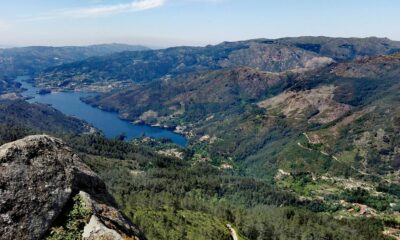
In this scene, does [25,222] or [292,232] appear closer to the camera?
[25,222]

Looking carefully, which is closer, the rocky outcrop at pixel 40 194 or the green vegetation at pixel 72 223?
the rocky outcrop at pixel 40 194

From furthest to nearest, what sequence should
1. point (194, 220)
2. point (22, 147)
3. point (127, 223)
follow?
1. point (194, 220)
2. point (127, 223)
3. point (22, 147)

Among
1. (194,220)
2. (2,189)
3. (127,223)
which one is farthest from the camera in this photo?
(194,220)

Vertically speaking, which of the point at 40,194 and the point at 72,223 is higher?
Result: the point at 40,194

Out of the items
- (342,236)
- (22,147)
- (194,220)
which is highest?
(22,147)

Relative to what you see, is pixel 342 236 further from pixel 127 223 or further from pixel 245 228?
pixel 127 223

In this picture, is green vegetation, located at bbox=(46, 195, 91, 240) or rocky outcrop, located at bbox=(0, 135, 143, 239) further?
green vegetation, located at bbox=(46, 195, 91, 240)

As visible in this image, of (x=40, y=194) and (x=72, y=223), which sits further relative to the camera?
(x=72, y=223)

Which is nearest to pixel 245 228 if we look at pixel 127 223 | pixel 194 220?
pixel 194 220
